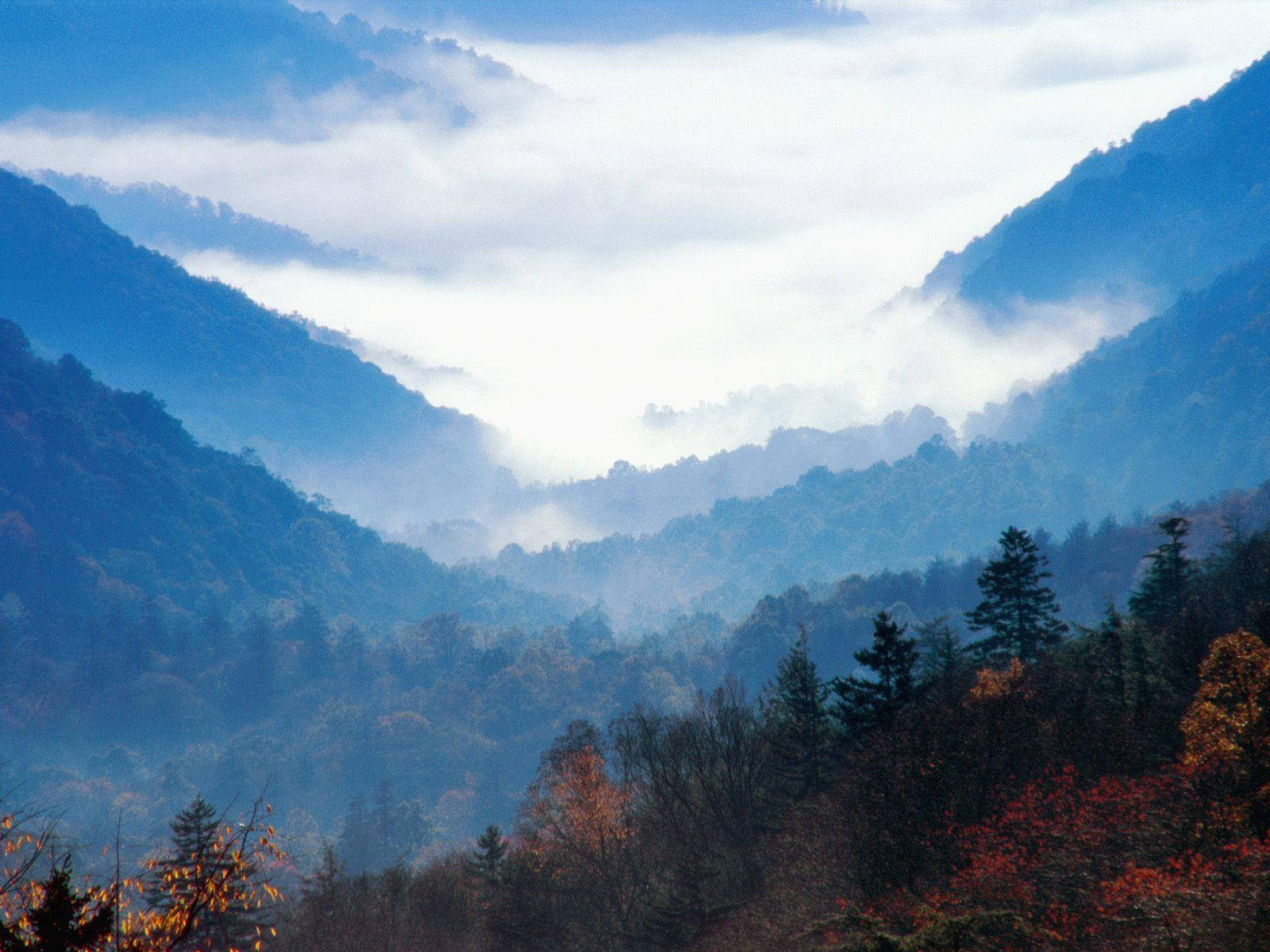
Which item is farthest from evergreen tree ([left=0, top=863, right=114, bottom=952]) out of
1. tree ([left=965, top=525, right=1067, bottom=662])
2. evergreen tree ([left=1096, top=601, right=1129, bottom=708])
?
tree ([left=965, top=525, right=1067, bottom=662])

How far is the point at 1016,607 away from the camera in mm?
58500

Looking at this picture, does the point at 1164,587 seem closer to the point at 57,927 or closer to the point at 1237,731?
the point at 1237,731

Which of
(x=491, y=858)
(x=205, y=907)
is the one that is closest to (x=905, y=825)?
(x=491, y=858)

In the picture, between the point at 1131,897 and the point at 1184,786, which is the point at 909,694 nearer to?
the point at 1184,786

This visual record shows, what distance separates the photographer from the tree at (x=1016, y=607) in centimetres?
5788

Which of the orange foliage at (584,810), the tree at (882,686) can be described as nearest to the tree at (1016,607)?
the tree at (882,686)

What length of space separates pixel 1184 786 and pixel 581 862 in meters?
37.6

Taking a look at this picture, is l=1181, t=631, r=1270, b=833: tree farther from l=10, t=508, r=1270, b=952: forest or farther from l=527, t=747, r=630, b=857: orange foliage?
l=527, t=747, r=630, b=857: orange foliage

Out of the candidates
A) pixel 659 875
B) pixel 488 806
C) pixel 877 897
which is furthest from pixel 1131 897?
pixel 488 806

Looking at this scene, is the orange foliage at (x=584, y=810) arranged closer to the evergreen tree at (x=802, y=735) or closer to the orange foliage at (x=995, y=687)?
the evergreen tree at (x=802, y=735)

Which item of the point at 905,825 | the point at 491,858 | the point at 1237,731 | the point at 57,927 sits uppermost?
the point at 1237,731

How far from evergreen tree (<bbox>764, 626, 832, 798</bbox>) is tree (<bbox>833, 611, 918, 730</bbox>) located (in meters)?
2.39

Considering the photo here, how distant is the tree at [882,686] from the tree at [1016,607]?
48.1ft

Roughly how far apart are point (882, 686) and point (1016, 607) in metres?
18.5
